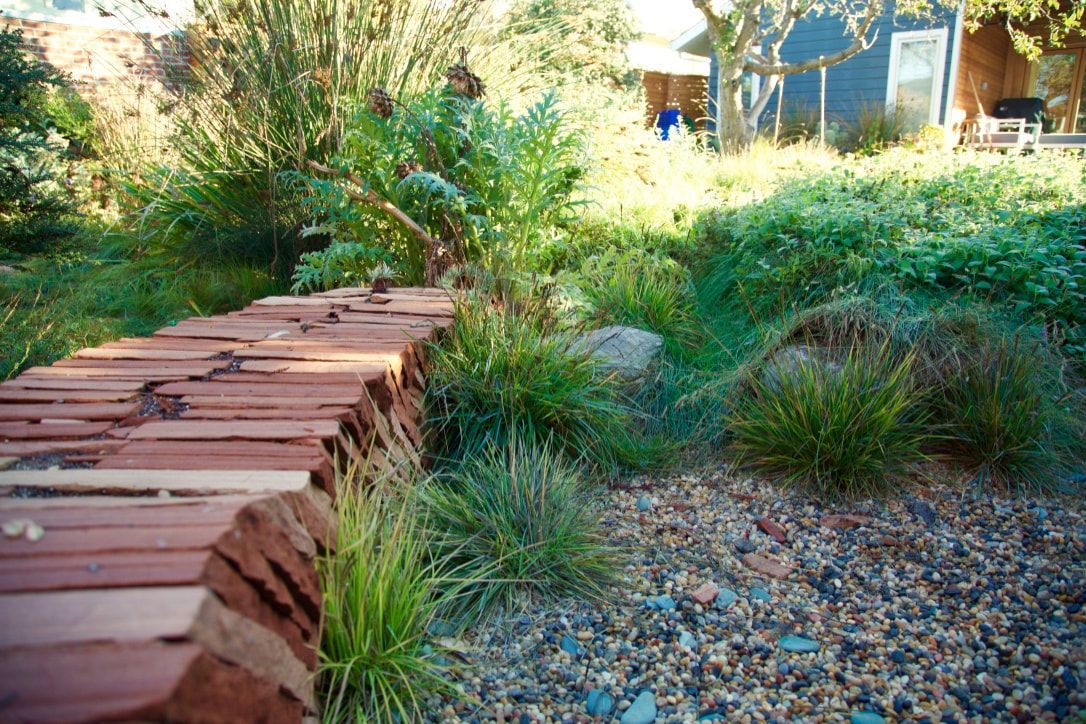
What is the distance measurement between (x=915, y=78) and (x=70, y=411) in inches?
585

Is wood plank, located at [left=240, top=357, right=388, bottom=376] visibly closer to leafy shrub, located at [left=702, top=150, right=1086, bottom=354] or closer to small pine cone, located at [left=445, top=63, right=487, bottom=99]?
small pine cone, located at [left=445, top=63, right=487, bottom=99]

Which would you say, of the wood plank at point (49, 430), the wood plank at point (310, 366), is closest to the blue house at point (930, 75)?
the wood plank at point (310, 366)

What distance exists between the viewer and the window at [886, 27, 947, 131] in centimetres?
1314

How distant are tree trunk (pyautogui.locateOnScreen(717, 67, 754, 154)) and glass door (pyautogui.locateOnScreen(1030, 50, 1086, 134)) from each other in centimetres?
737

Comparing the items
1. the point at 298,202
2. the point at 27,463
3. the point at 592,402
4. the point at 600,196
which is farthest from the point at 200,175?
the point at 27,463

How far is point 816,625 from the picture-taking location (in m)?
2.06

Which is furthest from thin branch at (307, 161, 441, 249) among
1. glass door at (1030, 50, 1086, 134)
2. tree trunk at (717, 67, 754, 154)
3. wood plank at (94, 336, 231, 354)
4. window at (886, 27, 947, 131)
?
glass door at (1030, 50, 1086, 134)

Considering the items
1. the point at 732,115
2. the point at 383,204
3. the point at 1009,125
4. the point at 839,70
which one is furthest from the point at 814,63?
the point at 383,204

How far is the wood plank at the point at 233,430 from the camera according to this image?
1.64 m

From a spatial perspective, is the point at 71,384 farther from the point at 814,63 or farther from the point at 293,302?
the point at 814,63

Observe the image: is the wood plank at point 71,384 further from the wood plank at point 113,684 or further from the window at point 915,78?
the window at point 915,78

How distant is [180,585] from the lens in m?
1.03

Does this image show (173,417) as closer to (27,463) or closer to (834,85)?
(27,463)

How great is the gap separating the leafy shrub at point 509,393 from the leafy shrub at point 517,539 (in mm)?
351
